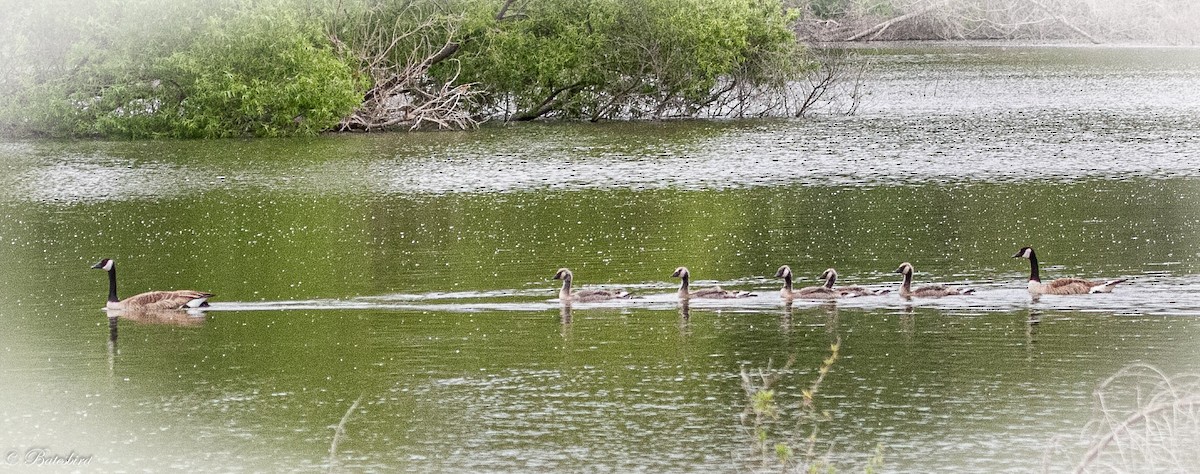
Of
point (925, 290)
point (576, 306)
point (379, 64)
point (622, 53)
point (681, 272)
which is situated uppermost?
point (622, 53)

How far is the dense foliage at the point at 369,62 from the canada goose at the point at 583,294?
33268 millimetres

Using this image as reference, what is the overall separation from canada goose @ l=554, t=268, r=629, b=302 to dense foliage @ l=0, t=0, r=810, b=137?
109 ft

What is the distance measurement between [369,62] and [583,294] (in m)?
38.9

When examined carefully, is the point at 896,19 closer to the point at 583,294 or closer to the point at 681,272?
the point at 681,272

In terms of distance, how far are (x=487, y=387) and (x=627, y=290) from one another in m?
7.28

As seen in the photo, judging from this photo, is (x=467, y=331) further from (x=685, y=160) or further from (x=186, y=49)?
(x=186, y=49)

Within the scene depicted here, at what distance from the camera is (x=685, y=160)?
4966cm

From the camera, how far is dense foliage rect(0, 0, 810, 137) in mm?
57406

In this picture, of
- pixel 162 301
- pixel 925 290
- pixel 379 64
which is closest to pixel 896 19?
pixel 379 64

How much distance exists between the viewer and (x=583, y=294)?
24.7 metres

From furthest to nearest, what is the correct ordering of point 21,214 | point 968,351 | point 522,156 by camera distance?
point 522,156, point 21,214, point 968,351

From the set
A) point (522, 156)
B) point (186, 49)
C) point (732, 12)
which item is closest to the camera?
point (522, 156)

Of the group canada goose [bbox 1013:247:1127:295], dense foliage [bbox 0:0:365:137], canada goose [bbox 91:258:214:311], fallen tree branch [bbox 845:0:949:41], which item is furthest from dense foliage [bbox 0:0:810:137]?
fallen tree branch [bbox 845:0:949:41]

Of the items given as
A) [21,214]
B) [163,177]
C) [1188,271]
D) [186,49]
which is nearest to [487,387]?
[1188,271]
